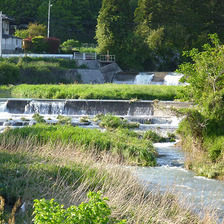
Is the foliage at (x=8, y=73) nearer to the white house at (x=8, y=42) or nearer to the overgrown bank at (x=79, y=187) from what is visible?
the white house at (x=8, y=42)

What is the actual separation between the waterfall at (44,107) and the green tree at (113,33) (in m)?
24.8

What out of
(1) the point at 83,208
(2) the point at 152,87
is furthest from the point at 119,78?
(1) the point at 83,208

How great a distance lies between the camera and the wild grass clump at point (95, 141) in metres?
12.8

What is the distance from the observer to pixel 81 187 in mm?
7852

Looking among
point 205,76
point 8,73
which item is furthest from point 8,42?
point 205,76

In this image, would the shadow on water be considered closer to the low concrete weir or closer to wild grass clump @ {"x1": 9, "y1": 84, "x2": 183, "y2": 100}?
the low concrete weir

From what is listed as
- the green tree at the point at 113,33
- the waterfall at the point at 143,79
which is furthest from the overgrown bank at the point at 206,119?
the green tree at the point at 113,33

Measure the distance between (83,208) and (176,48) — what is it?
43.9 meters

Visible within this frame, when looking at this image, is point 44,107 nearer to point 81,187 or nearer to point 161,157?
point 161,157

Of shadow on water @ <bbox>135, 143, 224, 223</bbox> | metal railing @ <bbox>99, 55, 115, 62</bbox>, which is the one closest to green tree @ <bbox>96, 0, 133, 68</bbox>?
metal railing @ <bbox>99, 55, 115, 62</bbox>

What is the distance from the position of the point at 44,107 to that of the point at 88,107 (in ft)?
8.03

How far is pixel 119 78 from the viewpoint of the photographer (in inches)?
1601

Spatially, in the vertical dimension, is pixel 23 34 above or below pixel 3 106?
above

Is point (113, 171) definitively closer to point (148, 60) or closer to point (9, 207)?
point (9, 207)
